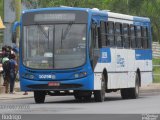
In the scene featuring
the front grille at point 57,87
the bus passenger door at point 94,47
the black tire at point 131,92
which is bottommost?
the black tire at point 131,92

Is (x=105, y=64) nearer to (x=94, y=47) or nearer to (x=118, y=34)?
(x=94, y=47)

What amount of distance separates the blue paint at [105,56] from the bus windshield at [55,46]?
1.22 m

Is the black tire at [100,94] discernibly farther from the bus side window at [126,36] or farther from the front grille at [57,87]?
the bus side window at [126,36]

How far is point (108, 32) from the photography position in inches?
1192

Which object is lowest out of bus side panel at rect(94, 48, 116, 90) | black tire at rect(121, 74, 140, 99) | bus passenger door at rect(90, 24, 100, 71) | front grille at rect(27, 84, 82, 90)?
black tire at rect(121, 74, 140, 99)

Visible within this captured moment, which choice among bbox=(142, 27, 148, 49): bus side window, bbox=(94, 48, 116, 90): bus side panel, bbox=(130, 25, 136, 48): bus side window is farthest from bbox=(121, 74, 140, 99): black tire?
bbox=(94, 48, 116, 90): bus side panel

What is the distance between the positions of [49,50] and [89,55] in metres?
1.32

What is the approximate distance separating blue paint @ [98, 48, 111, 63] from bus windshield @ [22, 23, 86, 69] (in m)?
1.22

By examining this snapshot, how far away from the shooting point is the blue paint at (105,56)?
29.2 m

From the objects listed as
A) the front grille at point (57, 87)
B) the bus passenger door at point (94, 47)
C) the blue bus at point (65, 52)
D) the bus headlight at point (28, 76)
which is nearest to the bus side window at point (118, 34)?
the blue bus at point (65, 52)

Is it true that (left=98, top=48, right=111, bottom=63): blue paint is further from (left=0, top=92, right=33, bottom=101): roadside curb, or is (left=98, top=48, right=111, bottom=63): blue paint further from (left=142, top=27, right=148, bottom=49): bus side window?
(left=142, top=27, right=148, bottom=49): bus side window

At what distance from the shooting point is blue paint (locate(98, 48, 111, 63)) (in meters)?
29.2

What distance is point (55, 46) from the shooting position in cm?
2812

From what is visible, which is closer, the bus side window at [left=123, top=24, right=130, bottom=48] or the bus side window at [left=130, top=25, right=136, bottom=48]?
the bus side window at [left=123, top=24, right=130, bottom=48]
